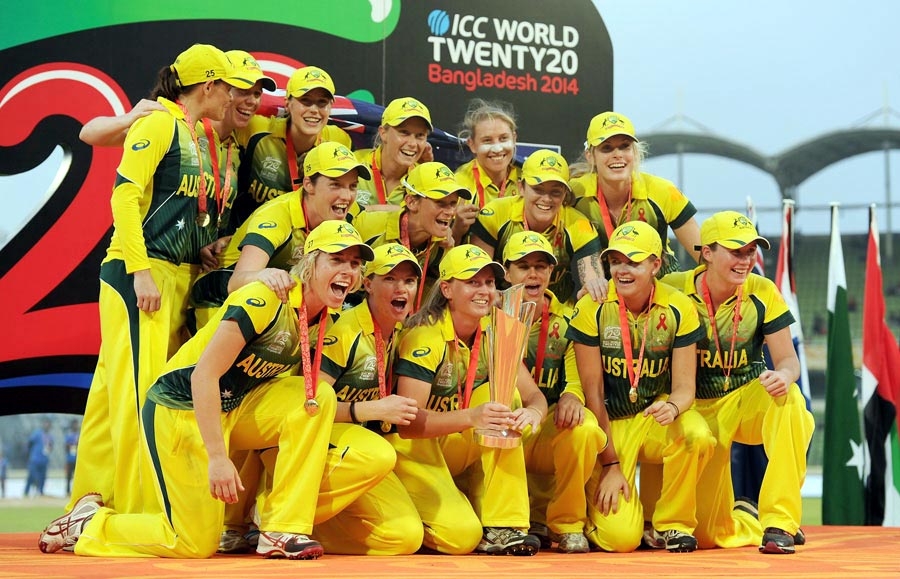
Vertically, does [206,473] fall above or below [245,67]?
below

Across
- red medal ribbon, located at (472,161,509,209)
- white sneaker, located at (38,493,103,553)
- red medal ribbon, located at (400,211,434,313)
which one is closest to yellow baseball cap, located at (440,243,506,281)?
red medal ribbon, located at (400,211,434,313)

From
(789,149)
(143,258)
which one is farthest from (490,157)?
(789,149)

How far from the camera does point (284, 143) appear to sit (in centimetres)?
572

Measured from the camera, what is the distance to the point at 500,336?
4766 mm

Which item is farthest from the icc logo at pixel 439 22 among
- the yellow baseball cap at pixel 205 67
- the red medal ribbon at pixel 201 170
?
the red medal ribbon at pixel 201 170

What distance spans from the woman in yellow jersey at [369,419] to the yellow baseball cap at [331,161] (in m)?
0.42

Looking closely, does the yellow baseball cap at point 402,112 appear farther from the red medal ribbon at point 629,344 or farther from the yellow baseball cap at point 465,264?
the red medal ribbon at point 629,344

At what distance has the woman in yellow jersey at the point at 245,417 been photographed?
14.2 ft

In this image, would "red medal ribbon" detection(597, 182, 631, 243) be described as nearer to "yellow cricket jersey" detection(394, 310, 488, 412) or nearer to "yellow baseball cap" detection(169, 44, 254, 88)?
"yellow cricket jersey" detection(394, 310, 488, 412)

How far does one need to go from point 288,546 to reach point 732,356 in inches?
96.9

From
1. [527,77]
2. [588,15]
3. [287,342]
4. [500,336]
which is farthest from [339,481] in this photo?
[588,15]

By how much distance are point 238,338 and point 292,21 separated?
3034mm

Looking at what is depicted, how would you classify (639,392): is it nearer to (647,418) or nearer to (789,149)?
(647,418)

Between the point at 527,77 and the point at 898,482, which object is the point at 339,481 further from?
the point at 898,482
